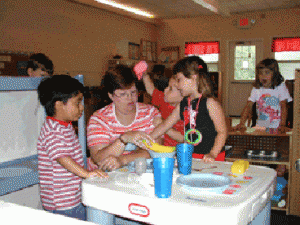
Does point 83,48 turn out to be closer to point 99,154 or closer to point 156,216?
point 99,154

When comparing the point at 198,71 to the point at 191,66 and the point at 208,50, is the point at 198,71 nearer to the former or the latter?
the point at 191,66

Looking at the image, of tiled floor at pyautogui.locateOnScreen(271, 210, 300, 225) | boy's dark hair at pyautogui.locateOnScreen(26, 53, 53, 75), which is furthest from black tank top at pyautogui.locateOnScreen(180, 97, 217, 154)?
boy's dark hair at pyautogui.locateOnScreen(26, 53, 53, 75)

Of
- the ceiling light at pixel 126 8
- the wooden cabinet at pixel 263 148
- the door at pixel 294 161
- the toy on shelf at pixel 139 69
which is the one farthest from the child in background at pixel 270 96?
the ceiling light at pixel 126 8

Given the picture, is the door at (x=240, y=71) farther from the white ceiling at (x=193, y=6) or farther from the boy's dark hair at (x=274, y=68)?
the boy's dark hair at (x=274, y=68)

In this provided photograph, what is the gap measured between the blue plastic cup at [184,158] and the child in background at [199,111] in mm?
515

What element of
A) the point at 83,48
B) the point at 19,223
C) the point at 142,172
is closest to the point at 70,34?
the point at 83,48

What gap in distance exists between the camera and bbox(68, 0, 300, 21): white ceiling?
7.68 meters

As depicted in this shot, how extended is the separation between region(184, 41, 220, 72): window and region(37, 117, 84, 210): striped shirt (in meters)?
8.64

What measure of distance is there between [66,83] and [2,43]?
462 cm

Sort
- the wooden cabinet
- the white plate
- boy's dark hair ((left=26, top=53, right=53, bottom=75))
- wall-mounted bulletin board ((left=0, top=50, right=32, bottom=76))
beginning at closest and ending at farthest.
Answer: the white plate → the wooden cabinet → boy's dark hair ((left=26, top=53, right=53, bottom=75)) → wall-mounted bulletin board ((left=0, top=50, right=32, bottom=76))

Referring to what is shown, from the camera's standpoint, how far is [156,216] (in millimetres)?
1069

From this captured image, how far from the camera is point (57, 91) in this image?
171cm

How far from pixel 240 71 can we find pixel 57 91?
8.54m

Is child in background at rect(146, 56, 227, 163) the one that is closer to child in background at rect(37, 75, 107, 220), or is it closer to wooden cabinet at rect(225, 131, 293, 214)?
child in background at rect(37, 75, 107, 220)
